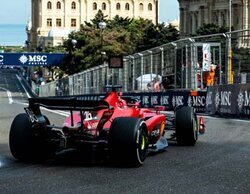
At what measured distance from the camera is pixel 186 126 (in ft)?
40.7

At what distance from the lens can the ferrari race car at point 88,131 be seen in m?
9.77

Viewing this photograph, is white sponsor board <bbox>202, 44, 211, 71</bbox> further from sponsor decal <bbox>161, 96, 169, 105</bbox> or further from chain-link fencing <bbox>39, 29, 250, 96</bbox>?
sponsor decal <bbox>161, 96, 169, 105</bbox>

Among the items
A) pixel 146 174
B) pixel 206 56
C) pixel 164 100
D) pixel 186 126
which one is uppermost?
pixel 206 56

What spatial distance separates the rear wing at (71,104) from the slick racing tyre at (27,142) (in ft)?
1.03

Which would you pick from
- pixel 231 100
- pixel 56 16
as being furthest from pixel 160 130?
pixel 56 16

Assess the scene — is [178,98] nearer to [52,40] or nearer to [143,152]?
[143,152]

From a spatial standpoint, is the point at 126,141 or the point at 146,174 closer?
the point at 146,174

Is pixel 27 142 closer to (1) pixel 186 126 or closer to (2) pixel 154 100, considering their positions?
(1) pixel 186 126

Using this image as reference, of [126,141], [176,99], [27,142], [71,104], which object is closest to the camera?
[126,141]

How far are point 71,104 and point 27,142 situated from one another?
0.89 meters

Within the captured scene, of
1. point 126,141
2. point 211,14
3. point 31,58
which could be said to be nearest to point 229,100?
point 126,141

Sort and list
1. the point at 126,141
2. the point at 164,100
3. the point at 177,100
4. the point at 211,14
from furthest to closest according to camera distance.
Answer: the point at 211,14 < the point at 164,100 < the point at 177,100 < the point at 126,141

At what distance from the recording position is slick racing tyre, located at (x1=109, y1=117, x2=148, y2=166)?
9.70 m

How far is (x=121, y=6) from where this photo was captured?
19938cm
